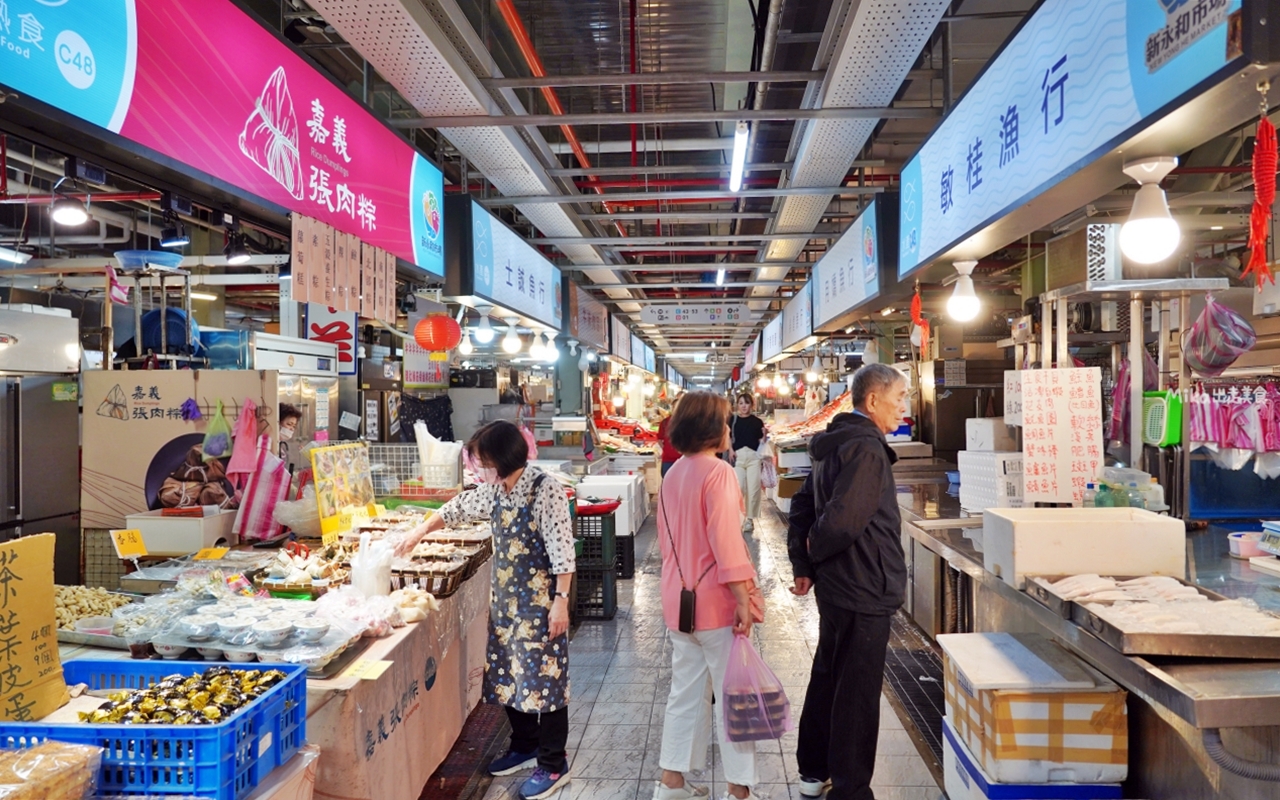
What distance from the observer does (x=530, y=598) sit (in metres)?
3.83

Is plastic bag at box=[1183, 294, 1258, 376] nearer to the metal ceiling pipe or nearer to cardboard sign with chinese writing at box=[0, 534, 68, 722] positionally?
the metal ceiling pipe

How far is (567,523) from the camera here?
3.86 m

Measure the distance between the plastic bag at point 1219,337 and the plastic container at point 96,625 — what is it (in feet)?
20.7

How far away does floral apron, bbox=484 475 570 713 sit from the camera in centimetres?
379

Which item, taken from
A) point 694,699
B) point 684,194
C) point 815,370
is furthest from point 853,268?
point 815,370

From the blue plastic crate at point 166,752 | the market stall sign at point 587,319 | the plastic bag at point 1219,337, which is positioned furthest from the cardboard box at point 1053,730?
the market stall sign at point 587,319

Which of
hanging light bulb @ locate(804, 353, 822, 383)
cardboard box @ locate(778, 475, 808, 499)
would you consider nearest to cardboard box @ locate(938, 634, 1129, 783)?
cardboard box @ locate(778, 475, 808, 499)

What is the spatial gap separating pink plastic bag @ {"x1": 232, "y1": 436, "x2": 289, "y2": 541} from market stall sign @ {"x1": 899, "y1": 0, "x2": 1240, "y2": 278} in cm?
454

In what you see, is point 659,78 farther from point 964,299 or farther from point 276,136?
point 964,299

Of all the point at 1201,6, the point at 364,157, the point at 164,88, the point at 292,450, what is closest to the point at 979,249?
the point at 1201,6

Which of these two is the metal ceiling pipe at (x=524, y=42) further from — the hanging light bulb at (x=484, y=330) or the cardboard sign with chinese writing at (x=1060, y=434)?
the cardboard sign with chinese writing at (x=1060, y=434)

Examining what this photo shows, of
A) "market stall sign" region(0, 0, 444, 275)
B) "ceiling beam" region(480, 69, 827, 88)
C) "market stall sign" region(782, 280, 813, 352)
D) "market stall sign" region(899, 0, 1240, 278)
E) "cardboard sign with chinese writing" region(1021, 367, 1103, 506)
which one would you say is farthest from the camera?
"market stall sign" region(782, 280, 813, 352)

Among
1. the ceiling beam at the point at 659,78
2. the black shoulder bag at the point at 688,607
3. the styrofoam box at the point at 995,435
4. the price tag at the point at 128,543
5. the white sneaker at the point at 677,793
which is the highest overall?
the ceiling beam at the point at 659,78

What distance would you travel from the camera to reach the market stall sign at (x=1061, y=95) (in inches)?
95.9
